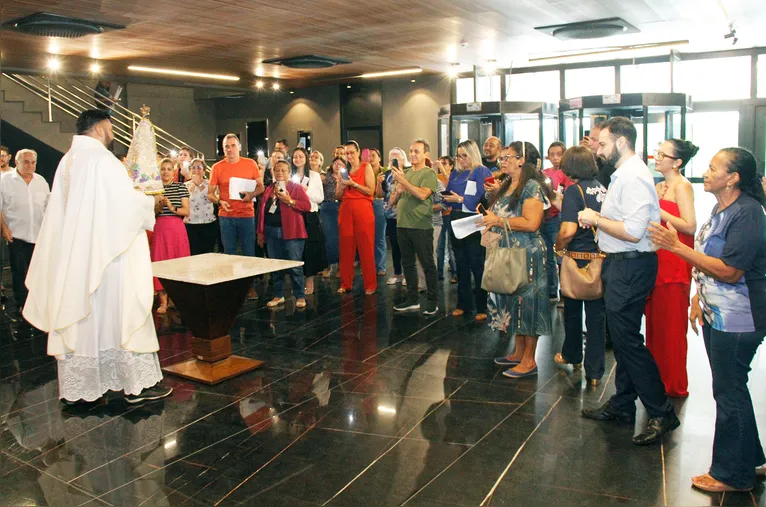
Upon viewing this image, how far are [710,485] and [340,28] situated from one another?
22.7ft

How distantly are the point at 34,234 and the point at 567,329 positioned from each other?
200 inches

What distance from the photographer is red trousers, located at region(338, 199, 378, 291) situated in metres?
7.17

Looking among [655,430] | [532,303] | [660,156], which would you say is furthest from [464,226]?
[655,430]

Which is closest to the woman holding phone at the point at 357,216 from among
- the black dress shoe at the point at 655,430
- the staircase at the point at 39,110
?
the black dress shoe at the point at 655,430

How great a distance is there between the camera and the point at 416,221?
636 cm

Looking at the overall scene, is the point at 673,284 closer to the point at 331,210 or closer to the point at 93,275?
the point at 93,275

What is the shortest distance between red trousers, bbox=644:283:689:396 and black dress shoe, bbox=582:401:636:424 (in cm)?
53

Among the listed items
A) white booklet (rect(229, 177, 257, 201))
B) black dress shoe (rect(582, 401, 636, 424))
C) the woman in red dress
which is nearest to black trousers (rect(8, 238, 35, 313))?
white booklet (rect(229, 177, 257, 201))

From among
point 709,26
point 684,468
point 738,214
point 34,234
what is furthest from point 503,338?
point 709,26

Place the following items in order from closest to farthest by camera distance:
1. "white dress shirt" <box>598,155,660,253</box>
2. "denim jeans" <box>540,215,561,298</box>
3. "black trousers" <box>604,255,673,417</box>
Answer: "white dress shirt" <box>598,155,660,253</box> → "black trousers" <box>604,255,673,417</box> → "denim jeans" <box>540,215,561,298</box>

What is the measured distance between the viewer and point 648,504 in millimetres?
2768

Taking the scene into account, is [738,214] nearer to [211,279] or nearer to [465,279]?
[211,279]

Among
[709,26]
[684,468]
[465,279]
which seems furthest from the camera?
[709,26]

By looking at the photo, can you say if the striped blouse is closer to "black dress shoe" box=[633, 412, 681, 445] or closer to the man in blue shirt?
the man in blue shirt
